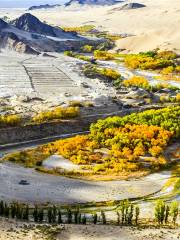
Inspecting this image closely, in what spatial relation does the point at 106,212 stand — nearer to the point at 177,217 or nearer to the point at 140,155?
the point at 177,217

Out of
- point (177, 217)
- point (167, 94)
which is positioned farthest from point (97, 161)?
point (167, 94)

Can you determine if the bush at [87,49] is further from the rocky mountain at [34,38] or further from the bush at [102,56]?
the bush at [102,56]

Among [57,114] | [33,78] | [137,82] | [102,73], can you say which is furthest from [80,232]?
[102,73]

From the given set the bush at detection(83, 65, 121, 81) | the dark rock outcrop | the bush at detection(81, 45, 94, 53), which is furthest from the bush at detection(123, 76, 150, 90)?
the dark rock outcrop

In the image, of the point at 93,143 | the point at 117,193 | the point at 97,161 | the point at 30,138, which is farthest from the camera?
the point at 30,138

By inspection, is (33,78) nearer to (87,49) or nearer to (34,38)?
(34,38)

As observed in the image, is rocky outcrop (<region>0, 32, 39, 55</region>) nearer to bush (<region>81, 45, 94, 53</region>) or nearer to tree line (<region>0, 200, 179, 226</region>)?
bush (<region>81, 45, 94, 53</region>)
